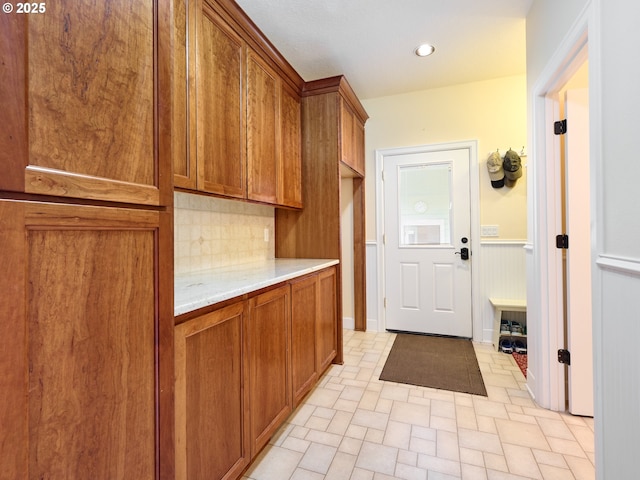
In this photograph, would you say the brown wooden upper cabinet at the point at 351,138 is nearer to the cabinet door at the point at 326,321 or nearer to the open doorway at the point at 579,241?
the cabinet door at the point at 326,321

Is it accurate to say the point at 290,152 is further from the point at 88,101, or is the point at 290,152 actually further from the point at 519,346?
the point at 519,346

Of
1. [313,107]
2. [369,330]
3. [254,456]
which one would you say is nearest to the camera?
[254,456]

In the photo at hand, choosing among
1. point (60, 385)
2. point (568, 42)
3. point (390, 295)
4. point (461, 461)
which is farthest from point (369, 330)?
point (60, 385)

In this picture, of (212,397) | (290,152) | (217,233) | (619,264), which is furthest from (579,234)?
(217,233)

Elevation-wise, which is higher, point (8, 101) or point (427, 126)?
point (427, 126)

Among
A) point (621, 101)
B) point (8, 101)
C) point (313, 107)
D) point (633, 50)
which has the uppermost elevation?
point (313, 107)

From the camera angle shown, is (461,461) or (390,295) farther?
(390,295)

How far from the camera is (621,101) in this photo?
102 cm

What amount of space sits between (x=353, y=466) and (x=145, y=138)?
166 cm

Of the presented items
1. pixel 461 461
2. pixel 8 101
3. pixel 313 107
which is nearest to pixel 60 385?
pixel 8 101

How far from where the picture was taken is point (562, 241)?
71.7 inches

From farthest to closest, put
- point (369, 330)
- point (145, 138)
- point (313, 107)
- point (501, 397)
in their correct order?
point (369, 330), point (313, 107), point (501, 397), point (145, 138)

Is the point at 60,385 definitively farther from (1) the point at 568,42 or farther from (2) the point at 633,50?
(1) the point at 568,42

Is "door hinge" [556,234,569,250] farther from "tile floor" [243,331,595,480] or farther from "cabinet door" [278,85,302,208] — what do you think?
"cabinet door" [278,85,302,208]
